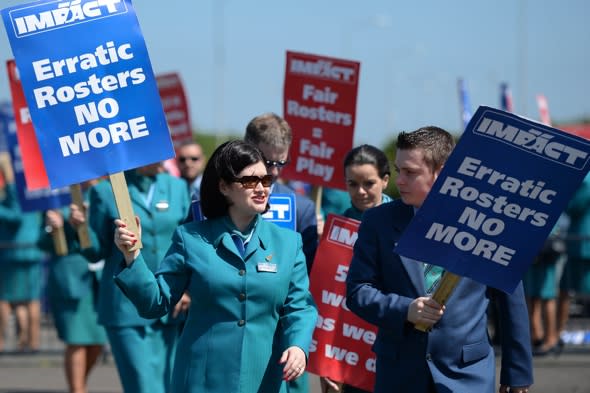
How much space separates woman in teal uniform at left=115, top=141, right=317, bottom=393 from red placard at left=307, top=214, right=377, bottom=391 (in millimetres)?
1489

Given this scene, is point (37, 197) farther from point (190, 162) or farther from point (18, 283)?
point (18, 283)

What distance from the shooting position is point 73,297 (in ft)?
39.7

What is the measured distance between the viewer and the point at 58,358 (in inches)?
619

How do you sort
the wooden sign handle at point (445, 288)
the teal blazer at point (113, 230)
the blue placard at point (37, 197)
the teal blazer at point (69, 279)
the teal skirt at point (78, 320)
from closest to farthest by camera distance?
the wooden sign handle at point (445, 288), the teal blazer at point (113, 230), the teal skirt at point (78, 320), the blue placard at point (37, 197), the teal blazer at point (69, 279)

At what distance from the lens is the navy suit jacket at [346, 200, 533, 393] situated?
19.0 feet

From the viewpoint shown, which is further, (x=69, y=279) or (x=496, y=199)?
(x=69, y=279)

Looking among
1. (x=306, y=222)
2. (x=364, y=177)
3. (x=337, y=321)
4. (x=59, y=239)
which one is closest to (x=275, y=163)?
(x=306, y=222)

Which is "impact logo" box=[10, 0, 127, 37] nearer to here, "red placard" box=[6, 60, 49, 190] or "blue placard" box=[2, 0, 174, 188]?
"blue placard" box=[2, 0, 174, 188]

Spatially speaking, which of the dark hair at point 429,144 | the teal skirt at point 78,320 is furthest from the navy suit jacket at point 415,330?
the teal skirt at point 78,320

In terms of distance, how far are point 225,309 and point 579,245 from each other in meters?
8.96

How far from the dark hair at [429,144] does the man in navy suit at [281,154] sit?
191 centimetres

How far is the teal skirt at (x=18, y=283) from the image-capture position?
15672mm

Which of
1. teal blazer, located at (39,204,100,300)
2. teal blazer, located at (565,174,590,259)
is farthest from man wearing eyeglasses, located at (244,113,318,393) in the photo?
teal blazer, located at (565,174,590,259)

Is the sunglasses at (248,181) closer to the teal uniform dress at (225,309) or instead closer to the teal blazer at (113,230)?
the teal uniform dress at (225,309)
